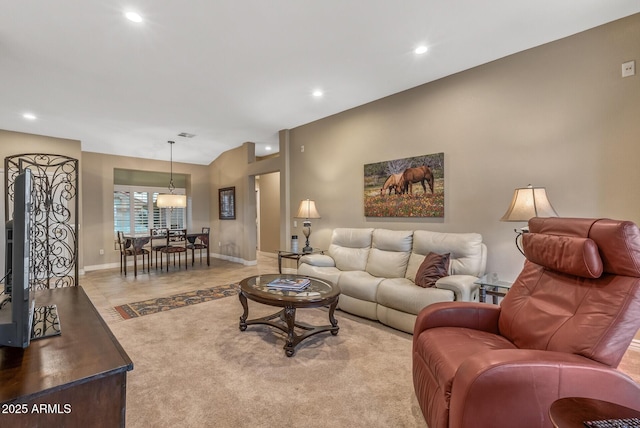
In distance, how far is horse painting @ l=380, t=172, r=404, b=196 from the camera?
418 cm

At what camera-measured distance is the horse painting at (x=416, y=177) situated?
3902mm

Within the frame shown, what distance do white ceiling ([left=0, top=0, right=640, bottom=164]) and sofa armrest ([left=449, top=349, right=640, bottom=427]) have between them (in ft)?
8.49

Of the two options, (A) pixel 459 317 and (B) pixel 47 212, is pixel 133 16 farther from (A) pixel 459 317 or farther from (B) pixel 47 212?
(A) pixel 459 317

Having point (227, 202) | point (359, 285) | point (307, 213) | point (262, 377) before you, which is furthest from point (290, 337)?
point (227, 202)

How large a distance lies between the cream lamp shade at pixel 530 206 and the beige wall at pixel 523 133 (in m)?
0.47

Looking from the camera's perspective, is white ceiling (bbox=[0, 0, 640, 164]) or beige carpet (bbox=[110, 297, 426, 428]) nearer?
beige carpet (bbox=[110, 297, 426, 428])

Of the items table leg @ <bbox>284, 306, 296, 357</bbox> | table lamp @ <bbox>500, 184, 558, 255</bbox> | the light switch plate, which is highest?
the light switch plate

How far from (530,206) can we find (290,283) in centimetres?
227

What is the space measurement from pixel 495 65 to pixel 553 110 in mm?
795

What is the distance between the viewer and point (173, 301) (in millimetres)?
4195

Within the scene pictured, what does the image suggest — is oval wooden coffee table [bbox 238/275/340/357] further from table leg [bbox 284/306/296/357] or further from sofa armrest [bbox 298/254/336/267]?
sofa armrest [bbox 298/254/336/267]

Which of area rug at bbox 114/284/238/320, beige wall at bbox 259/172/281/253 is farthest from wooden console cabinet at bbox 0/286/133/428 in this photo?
beige wall at bbox 259/172/281/253

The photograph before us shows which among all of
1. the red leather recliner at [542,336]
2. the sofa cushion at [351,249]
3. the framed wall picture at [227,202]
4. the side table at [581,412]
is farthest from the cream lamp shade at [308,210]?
the side table at [581,412]

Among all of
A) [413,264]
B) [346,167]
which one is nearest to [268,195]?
[346,167]
